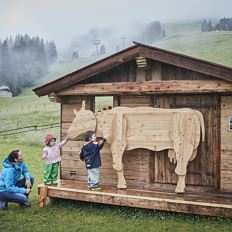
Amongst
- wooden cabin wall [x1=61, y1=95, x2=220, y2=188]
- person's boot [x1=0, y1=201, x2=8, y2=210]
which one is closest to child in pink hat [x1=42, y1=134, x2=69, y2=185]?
wooden cabin wall [x1=61, y1=95, x2=220, y2=188]

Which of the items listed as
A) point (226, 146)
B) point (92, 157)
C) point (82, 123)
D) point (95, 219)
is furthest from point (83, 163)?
point (226, 146)

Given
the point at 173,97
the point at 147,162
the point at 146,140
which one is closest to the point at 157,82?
the point at 173,97

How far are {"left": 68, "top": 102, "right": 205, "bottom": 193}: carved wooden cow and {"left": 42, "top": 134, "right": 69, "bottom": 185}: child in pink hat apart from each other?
0.63 metres

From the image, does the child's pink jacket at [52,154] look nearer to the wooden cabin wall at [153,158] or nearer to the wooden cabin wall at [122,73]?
the wooden cabin wall at [153,158]

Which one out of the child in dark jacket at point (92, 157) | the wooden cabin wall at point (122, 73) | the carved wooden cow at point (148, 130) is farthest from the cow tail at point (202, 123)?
the child in dark jacket at point (92, 157)

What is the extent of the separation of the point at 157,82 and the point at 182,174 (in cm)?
240

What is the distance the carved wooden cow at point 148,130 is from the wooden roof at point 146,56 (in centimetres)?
96

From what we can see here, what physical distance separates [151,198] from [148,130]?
1887 mm

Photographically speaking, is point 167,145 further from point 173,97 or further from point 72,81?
point 72,81

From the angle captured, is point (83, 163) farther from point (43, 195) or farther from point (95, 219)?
point (95, 219)

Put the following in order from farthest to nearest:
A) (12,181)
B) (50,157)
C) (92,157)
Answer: (50,157)
(92,157)
(12,181)

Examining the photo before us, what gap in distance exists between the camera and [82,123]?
33.9ft

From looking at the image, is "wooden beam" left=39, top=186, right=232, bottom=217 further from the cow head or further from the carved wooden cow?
the cow head

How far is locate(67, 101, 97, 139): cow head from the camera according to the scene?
10281mm
